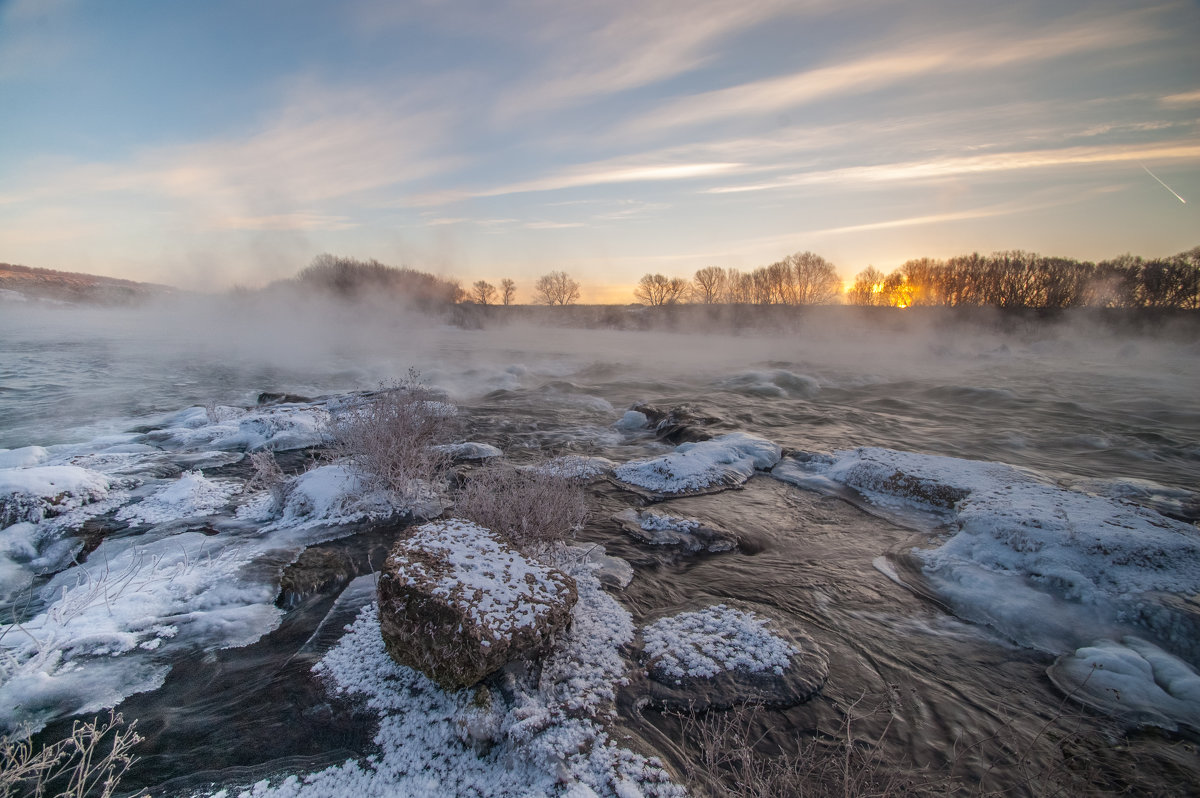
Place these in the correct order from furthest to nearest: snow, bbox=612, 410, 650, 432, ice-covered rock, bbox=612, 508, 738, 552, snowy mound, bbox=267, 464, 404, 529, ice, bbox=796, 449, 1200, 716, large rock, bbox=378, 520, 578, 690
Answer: snow, bbox=612, 410, 650, 432, snowy mound, bbox=267, 464, 404, 529, ice-covered rock, bbox=612, 508, 738, 552, ice, bbox=796, 449, 1200, 716, large rock, bbox=378, 520, 578, 690

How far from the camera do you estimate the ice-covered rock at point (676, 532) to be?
15.5ft

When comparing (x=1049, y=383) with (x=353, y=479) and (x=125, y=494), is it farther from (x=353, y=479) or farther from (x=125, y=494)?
(x=125, y=494)

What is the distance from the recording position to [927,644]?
10.9ft

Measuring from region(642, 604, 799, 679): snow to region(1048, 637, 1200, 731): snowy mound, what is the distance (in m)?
1.60

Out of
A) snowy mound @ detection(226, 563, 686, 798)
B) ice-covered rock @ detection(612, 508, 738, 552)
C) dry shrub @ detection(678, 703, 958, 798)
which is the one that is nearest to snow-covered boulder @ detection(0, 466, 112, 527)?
snowy mound @ detection(226, 563, 686, 798)

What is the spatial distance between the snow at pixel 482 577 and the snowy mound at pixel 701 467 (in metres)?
2.99

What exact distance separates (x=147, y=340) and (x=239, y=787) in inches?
1174

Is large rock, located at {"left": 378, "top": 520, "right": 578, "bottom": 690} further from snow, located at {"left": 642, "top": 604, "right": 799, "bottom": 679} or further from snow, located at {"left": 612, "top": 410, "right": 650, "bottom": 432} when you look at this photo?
snow, located at {"left": 612, "top": 410, "right": 650, "bottom": 432}

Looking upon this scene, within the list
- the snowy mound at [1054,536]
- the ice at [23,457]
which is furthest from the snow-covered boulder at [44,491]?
the snowy mound at [1054,536]

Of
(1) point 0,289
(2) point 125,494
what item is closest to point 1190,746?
(2) point 125,494

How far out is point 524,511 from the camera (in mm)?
4082

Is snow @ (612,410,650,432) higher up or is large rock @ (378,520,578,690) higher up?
large rock @ (378,520,578,690)

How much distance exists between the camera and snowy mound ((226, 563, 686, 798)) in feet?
7.14

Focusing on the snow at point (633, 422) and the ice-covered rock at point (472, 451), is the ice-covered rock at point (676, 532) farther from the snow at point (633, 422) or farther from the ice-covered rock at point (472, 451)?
the snow at point (633, 422)
